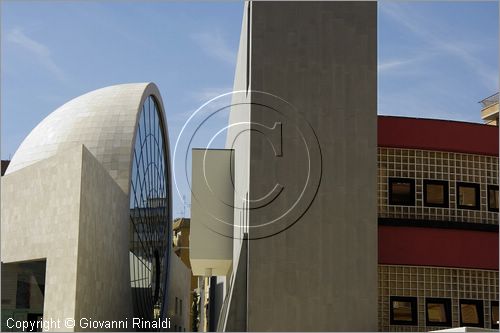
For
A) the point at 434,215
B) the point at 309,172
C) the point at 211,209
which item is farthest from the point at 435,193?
the point at 211,209

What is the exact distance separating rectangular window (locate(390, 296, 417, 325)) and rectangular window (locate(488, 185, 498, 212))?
3.91 metres

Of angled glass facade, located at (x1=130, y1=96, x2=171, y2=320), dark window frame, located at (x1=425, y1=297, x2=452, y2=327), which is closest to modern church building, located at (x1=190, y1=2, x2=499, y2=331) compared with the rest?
dark window frame, located at (x1=425, y1=297, x2=452, y2=327)

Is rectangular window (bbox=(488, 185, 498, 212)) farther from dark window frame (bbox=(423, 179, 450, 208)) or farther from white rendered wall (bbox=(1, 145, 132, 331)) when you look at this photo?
white rendered wall (bbox=(1, 145, 132, 331))

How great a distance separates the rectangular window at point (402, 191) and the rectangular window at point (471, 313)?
10.6ft

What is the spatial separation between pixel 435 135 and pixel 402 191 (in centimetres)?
192

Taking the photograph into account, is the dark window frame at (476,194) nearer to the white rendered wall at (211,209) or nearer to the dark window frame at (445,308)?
the dark window frame at (445,308)

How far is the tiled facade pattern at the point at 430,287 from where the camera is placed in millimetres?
20672

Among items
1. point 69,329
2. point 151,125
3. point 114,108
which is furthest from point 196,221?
point 151,125

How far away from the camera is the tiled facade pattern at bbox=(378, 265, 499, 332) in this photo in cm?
2067

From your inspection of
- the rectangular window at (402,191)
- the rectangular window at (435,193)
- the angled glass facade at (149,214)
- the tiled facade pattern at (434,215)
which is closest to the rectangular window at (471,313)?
the tiled facade pattern at (434,215)

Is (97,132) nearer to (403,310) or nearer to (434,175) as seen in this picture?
(434,175)

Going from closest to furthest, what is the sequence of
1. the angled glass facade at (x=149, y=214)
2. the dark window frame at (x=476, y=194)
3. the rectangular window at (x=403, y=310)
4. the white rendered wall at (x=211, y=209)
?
1. the rectangular window at (x=403, y=310)
2. the dark window frame at (x=476, y=194)
3. the white rendered wall at (x=211, y=209)
4. the angled glass facade at (x=149, y=214)

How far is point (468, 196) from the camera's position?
22000mm
